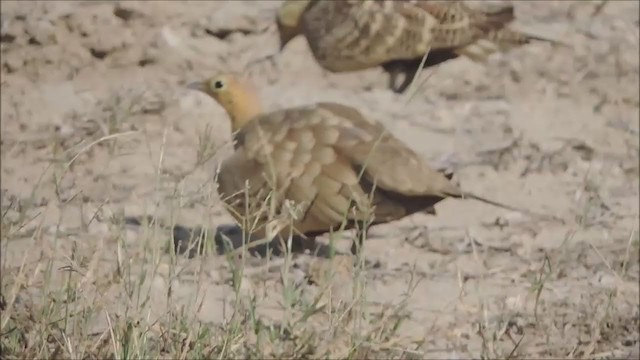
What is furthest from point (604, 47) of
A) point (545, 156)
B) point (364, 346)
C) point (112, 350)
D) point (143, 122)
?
point (112, 350)

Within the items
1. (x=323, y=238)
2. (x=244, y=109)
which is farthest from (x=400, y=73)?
(x=323, y=238)

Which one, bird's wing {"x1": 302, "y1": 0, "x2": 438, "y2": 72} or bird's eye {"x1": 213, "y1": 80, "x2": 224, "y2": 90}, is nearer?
bird's eye {"x1": 213, "y1": 80, "x2": 224, "y2": 90}

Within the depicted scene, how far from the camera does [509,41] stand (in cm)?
477

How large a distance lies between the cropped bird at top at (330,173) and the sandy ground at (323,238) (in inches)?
6.2

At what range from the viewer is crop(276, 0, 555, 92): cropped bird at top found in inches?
182

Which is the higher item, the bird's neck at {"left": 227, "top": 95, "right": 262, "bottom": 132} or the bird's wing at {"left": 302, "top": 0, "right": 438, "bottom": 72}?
the bird's neck at {"left": 227, "top": 95, "right": 262, "bottom": 132}

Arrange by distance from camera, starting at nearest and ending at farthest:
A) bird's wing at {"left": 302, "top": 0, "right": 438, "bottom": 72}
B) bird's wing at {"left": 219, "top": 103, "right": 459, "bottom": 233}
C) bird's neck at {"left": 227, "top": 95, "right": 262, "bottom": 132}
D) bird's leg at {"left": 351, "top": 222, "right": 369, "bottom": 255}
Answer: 1. bird's leg at {"left": 351, "top": 222, "right": 369, "bottom": 255}
2. bird's wing at {"left": 219, "top": 103, "right": 459, "bottom": 233}
3. bird's neck at {"left": 227, "top": 95, "right": 262, "bottom": 132}
4. bird's wing at {"left": 302, "top": 0, "right": 438, "bottom": 72}

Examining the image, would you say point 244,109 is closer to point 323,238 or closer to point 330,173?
point 323,238

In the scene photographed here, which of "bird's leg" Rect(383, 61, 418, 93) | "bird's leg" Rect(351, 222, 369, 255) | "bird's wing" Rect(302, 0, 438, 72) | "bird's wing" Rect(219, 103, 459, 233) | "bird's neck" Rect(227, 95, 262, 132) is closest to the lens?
"bird's leg" Rect(351, 222, 369, 255)

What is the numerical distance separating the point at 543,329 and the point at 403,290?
41 cm

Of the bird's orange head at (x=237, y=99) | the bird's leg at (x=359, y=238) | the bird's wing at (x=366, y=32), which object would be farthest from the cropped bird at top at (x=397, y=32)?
the bird's leg at (x=359, y=238)

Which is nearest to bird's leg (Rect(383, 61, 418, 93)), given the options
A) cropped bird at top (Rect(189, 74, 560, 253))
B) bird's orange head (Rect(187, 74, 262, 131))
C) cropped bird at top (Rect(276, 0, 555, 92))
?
cropped bird at top (Rect(276, 0, 555, 92))

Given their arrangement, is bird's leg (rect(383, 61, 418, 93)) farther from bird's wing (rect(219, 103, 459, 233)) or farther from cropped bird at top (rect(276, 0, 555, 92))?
bird's wing (rect(219, 103, 459, 233))

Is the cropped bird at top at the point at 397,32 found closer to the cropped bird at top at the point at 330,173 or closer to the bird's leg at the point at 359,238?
the cropped bird at top at the point at 330,173
